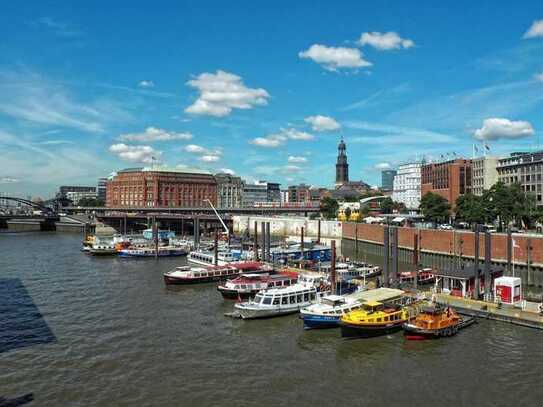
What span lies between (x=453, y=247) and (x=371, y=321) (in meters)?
44.6

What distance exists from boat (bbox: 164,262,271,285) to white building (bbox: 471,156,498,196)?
9665 cm

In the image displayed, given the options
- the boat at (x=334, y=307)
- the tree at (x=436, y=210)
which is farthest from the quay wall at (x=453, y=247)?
the boat at (x=334, y=307)

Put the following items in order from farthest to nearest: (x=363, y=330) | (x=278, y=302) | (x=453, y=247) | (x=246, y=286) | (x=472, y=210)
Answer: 1. (x=472, y=210)
2. (x=453, y=247)
3. (x=246, y=286)
4. (x=278, y=302)
5. (x=363, y=330)

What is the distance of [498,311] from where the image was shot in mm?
44812

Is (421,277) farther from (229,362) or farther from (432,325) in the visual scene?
(229,362)

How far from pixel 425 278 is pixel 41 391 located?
4713 cm

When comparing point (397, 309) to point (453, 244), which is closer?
point (397, 309)

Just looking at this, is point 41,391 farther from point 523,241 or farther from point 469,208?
point 469,208

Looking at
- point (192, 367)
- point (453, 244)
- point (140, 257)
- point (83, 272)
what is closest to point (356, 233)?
point (453, 244)

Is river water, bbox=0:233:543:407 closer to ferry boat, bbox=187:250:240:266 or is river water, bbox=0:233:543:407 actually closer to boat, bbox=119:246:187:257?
ferry boat, bbox=187:250:240:266

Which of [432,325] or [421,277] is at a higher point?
[421,277]

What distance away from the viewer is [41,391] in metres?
31.8

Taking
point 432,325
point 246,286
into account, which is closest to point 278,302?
point 246,286

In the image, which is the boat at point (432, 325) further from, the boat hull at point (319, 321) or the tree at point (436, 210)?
the tree at point (436, 210)
